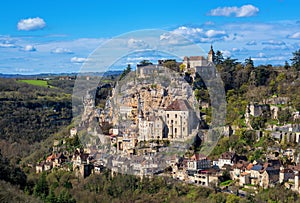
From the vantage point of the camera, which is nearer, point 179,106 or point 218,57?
point 179,106

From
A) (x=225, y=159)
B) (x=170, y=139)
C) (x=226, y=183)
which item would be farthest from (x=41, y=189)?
(x=225, y=159)

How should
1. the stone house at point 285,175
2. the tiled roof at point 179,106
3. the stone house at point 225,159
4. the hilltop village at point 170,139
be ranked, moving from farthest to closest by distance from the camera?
1. the tiled roof at point 179,106
2. the stone house at point 225,159
3. the hilltop village at point 170,139
4. the stone house at point 285,175

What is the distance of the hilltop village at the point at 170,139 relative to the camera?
61.2 ft

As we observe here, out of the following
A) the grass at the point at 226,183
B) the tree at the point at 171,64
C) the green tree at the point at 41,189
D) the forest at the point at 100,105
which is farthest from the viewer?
the tree at the point at 171,64

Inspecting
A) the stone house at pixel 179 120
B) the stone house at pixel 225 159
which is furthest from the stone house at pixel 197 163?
the stone house at pixel 179 120

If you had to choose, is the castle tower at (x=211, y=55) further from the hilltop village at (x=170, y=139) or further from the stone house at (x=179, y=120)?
the stone house at (x=179, y=120)

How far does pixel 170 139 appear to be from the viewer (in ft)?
72.5

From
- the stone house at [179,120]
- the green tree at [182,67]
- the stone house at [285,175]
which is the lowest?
the stone house at [285,175]

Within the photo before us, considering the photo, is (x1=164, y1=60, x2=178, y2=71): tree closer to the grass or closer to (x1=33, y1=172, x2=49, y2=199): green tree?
the grass

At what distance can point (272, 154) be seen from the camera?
19.9 meters

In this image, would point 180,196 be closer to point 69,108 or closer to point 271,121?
point 271,121

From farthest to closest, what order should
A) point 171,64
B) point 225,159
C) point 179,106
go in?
1. point 171,64
2. point 179,106
3. point 225,159

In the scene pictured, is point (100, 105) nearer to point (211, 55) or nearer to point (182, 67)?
point (182, 67)

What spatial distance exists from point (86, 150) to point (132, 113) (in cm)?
290
